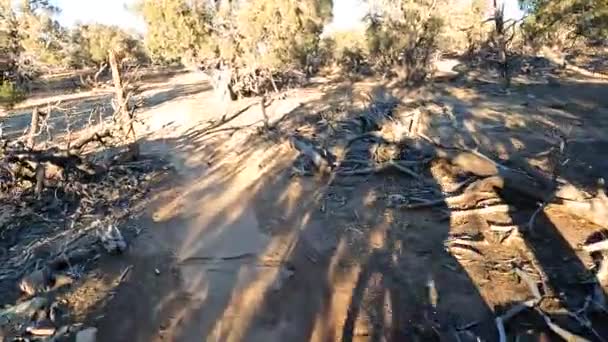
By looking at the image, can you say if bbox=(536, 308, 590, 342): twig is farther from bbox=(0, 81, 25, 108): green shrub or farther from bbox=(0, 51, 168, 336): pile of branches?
bbox=(0, 81, 25, 108): green shrub

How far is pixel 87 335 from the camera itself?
17.8 ft

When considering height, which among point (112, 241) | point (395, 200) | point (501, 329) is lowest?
point (395, 200)

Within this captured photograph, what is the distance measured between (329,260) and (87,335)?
3118mm

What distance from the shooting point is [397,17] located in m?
24.0

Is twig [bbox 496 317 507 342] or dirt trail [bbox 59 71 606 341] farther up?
twig [bbox 496 317 507 342]

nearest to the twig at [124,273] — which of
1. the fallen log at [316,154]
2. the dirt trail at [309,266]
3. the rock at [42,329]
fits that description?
the dirt trail at [309,266]

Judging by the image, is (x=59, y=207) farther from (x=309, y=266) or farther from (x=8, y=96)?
(x=309, y=266)

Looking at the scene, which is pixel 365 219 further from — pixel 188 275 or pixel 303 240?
pixel 188 275

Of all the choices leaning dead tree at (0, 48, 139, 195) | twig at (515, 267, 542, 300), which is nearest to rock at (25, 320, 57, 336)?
leaning dead tree at (0, 48, 139, 195)

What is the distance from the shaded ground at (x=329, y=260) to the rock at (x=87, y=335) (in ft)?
0.37

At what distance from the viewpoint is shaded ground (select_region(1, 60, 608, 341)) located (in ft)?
18.3

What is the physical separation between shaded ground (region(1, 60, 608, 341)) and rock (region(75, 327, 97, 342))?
112mm

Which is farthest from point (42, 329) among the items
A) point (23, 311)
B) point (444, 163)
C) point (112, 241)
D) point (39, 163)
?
point (444, 163)

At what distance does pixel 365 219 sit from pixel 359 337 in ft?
10.8
